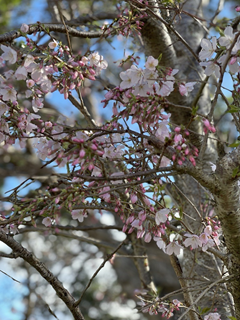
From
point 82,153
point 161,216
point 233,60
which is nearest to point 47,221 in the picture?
point 161,216

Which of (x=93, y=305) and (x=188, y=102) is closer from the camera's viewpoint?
(x=188, y=102)

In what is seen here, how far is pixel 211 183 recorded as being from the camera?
4.85 ft

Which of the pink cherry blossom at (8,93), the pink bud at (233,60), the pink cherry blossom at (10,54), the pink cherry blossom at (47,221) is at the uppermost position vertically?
the pink cherry blossom at (8,93)

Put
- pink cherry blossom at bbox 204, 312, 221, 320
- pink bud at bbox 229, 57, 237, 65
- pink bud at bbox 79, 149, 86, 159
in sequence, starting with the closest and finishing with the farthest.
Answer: pink bud at bbox 79, 149, 86, 159, pink bud at bbox 229, 57, 237, 65, pink cherry blossom at bbox 204, 312, 221, 320

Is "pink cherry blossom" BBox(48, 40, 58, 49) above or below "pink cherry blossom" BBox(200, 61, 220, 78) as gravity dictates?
above

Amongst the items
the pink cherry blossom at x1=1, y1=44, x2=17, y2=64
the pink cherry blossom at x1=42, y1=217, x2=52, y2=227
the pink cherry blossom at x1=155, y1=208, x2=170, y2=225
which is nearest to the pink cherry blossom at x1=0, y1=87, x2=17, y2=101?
the pink cherry blossom at x1=1, y1=44, x2=17, y2=64

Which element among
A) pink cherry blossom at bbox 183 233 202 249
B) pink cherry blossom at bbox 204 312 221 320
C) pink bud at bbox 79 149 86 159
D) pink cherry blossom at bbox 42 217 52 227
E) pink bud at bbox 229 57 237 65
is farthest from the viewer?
pink cherry blossom at bbox 204 312 221 320

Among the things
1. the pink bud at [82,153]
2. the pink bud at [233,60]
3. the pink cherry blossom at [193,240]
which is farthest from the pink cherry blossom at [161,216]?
the pink bud at [233,60]

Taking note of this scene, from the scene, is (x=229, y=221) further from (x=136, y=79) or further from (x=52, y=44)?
(x=52, y=44)

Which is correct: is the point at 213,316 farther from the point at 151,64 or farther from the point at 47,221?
the point at 151,64

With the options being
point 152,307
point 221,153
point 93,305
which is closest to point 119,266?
point 93,305

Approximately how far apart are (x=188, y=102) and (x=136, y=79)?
1346mm

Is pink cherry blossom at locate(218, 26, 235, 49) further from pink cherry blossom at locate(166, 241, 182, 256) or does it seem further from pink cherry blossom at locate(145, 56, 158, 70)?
pink cherry blossom at locate(166, 241, 182, 256)

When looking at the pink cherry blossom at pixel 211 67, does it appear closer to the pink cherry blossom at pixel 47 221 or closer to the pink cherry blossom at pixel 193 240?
the pink cherry blossom at pixel 193 240
